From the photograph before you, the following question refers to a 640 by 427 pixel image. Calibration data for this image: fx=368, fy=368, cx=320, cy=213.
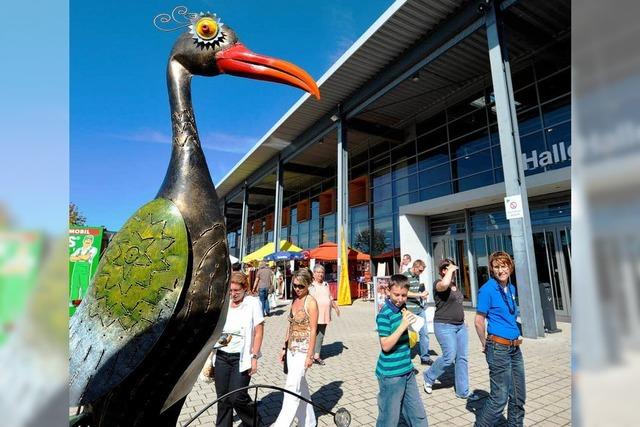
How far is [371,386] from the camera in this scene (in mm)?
4773

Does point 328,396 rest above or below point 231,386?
below

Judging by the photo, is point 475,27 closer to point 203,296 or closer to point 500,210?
point 500,210

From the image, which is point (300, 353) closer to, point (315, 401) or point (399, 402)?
point (399, 402)

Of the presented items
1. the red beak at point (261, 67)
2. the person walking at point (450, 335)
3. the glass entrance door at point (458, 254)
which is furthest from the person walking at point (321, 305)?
the glass entrance door at point (458, 254)

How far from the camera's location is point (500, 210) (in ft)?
35.9

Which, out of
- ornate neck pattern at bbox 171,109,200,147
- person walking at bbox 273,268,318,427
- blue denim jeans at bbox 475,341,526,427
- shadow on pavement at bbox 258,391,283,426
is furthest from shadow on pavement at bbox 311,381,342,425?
ornate neck pattern at bbox 171,109,200,147

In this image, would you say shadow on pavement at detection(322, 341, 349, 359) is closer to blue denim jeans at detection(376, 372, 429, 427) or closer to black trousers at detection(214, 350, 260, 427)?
black trousers at detection(214, 350, 260, 427)

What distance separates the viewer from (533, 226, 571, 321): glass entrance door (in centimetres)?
899

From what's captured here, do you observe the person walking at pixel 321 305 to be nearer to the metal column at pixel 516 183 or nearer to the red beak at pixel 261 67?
the metal column at pixel 516 183

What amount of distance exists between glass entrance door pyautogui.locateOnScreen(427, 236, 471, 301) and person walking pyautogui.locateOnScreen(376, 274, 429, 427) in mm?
10016

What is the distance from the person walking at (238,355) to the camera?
3066 millimetres
